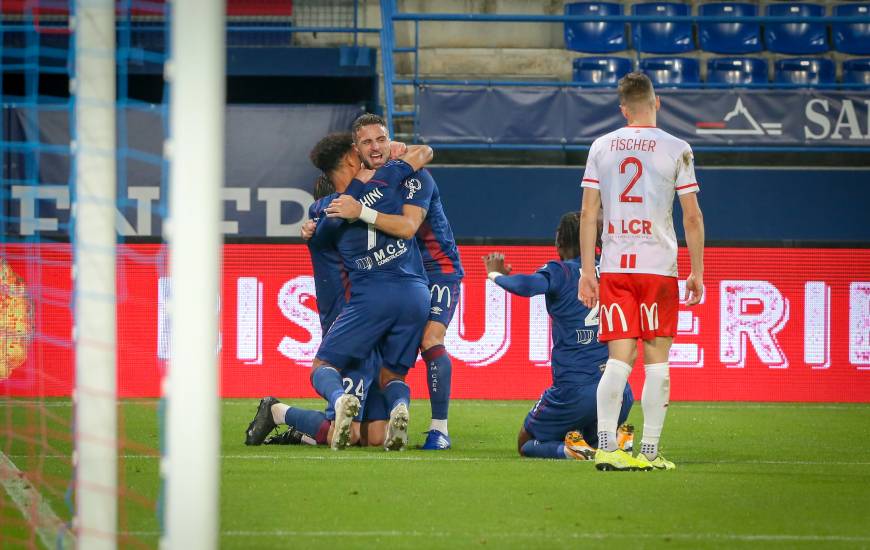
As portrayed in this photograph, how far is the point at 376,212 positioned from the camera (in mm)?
7020

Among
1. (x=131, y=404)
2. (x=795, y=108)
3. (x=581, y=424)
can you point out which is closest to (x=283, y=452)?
(x=581, y=424)

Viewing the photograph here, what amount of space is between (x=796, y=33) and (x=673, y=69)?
1875 mm

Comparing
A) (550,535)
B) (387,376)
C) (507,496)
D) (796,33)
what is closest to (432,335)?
(387,376)

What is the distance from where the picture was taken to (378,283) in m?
7.19

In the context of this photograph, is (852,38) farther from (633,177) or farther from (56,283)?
(633,177)

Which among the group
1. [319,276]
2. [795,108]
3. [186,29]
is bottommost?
[319,276]

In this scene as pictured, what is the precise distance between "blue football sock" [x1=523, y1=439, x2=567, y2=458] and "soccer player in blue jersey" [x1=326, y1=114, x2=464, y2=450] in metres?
0.53

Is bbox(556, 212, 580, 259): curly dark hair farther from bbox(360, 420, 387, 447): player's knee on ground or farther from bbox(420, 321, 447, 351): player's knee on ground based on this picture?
bbox(360, 420, 387, 447): player's knee on ground

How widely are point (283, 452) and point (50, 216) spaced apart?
23.6 ft

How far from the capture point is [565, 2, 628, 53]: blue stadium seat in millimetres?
15297

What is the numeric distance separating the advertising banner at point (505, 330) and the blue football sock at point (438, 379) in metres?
3.45

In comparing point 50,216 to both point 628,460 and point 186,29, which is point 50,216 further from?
point 186,29

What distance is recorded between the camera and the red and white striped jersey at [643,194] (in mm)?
5891

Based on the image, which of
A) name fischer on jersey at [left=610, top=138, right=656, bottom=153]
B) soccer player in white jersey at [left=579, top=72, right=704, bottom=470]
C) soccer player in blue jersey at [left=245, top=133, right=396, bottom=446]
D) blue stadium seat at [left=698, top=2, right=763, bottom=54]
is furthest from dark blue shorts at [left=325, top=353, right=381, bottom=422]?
blue stadium seat at [left=698, top=2, right=763, bottom=54]
